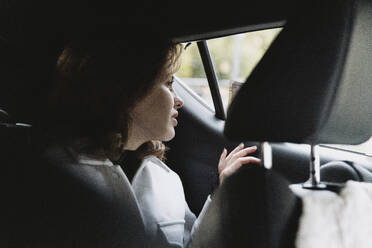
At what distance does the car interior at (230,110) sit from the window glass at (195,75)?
78cm

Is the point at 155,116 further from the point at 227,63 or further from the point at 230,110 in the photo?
the point at 227,63

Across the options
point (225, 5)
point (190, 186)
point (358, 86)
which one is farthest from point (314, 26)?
point (190, 186)

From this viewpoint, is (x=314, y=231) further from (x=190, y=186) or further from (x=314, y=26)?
(x=190, y=186)

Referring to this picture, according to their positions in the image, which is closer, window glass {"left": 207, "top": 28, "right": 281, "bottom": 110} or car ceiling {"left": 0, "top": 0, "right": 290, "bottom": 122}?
car ceiling {"left": 0, "top": 0, "right": 290, "bottom": 122}

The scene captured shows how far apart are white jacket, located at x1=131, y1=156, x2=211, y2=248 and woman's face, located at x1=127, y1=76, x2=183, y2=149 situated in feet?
0.51

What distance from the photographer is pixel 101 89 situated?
4.84ft

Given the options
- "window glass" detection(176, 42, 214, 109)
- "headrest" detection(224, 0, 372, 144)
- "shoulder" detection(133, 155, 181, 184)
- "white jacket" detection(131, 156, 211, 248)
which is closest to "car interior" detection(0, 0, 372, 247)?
"headrest" detection(224, 0, 372, 144)

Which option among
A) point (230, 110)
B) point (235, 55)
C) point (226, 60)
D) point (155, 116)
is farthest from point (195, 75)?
point (230, 110)

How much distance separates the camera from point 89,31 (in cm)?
160

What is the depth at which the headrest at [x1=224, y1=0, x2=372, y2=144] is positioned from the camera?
1043mm

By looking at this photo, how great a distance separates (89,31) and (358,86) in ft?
2.88

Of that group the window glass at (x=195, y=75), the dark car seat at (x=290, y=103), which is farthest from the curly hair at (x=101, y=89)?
the window glass at (x=195, y=75)

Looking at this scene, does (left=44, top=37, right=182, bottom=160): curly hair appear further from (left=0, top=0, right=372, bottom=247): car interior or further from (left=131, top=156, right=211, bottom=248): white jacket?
(left=131, top=156, right=211, bottom=248): white jacket

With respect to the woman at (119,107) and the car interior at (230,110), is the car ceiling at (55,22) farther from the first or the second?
the woman at (119,107)
